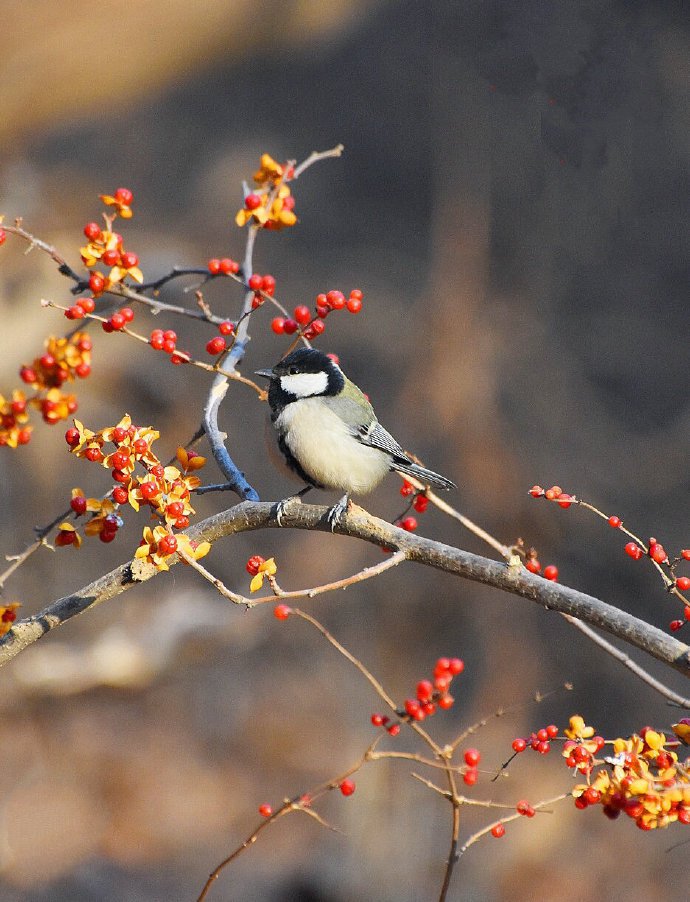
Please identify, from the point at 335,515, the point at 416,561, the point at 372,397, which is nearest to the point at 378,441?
the point at 335,515

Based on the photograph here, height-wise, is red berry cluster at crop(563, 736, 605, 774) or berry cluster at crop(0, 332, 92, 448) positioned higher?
berry cluster at crop(0, 332, 92, 448)

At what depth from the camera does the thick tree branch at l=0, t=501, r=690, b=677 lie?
50.0 inches

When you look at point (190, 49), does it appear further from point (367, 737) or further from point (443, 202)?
point (367, 737)

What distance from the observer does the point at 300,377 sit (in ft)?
7.18

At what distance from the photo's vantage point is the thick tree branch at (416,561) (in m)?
1.27

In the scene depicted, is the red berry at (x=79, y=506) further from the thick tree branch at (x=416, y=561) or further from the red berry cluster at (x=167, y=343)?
the red berry cluster at (x=167, y=343)

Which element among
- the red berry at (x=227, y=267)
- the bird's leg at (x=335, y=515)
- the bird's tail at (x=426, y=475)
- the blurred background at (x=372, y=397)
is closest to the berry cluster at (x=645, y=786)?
the bird's leg at (x=335, y=515)

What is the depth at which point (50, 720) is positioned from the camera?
478cm

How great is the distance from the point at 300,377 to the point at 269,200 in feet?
1.93

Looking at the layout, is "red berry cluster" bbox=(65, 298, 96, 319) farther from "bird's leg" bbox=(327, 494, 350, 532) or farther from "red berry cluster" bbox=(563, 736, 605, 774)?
"red berry cluster" bbox=(563, 736, 605, 774)

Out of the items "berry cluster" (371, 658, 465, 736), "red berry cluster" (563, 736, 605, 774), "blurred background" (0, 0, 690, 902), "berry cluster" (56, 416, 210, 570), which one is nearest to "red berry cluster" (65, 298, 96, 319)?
"berry cluster" (56, 416, 210, 570)

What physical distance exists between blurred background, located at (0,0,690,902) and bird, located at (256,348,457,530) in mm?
1837

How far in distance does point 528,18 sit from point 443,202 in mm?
1850

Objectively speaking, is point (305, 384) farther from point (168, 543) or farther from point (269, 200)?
point (168, 543)
